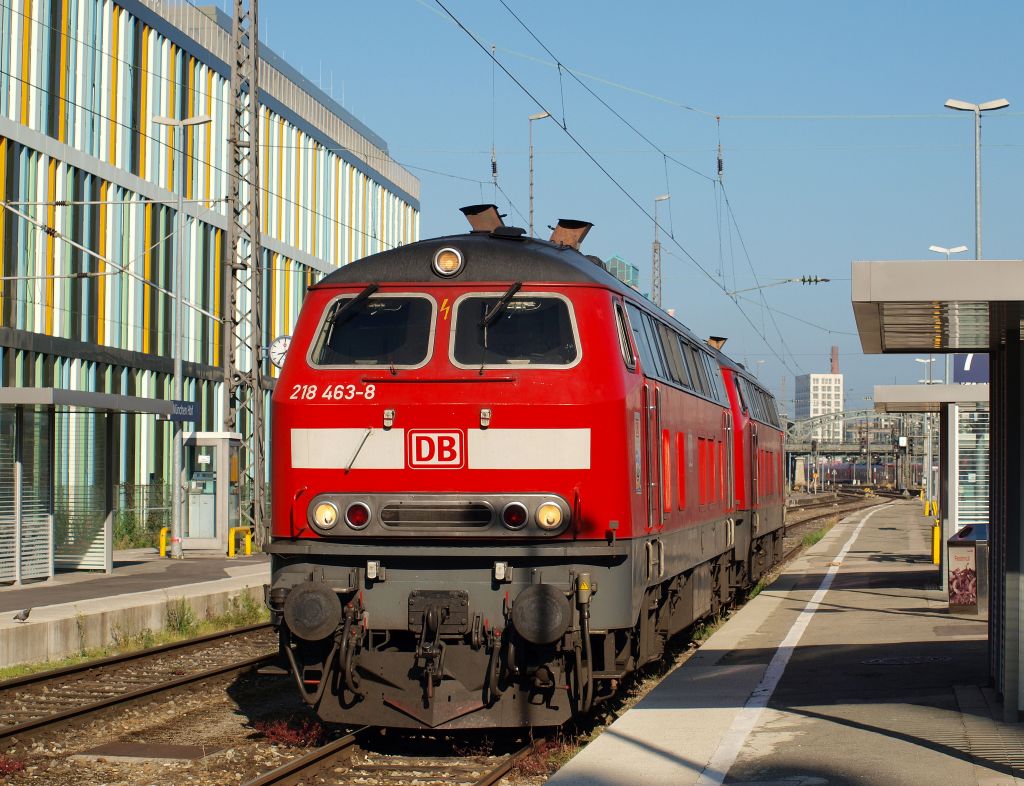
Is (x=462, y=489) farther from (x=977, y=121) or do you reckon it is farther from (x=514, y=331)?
(x=977, y=121)

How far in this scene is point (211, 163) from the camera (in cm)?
4806

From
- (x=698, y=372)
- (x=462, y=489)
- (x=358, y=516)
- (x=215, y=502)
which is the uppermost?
(x=698, y=372)

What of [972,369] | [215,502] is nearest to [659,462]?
[215,502]

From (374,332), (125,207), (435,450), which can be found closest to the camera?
(435,450)

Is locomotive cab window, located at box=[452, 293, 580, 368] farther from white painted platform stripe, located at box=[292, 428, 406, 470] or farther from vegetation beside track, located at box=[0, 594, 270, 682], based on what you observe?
vegetation beside track, located at box=[0, 594, 270, 682]

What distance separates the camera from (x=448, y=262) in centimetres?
1105

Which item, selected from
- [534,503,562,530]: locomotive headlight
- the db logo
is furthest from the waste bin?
the db logo

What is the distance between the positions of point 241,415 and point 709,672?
38.4 meters

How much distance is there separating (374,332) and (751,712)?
4035mm

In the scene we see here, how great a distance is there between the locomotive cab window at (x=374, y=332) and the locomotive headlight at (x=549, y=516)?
1534 millimetres

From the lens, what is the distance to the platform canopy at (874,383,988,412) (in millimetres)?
20766

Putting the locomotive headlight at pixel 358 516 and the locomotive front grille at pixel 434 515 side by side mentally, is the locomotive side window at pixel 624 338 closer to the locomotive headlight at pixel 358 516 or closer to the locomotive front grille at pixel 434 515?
the locomotive front grille at pixel 434 515

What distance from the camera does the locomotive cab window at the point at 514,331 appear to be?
421 inches

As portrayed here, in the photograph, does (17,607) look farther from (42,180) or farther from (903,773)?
(42,180)
